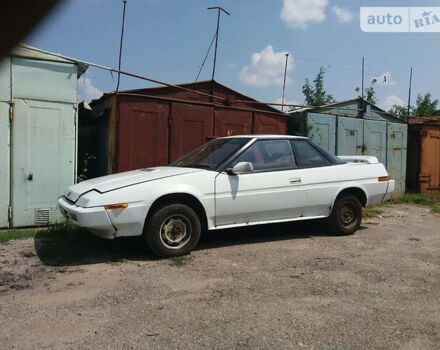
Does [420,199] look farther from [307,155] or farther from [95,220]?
[95,220]

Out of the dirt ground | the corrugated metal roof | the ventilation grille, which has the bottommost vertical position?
the dirt ground

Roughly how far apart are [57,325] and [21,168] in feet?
13.9

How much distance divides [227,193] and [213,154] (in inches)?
30.1

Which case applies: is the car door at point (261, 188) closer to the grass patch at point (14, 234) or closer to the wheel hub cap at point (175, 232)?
the wheel hub cap at point (175, 232)

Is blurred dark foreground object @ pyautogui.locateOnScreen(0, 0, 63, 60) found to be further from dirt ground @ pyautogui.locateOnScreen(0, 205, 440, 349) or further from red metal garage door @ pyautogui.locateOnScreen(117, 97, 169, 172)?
red metal garage door @ pyautogui.locateOnScreen(117, 97, 169, 172)

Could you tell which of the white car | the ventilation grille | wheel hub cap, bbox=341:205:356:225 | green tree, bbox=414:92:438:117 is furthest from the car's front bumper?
green tree, bbox=414:92:438:117

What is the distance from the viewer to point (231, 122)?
9133 mm

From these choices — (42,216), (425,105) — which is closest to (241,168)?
(42,216)

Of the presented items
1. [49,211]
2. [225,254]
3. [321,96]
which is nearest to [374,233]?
[225,254]

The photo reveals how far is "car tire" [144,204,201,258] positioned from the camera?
16.7ft

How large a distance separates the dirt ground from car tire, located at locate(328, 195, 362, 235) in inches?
17.1

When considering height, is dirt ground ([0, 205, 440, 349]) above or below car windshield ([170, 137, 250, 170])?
below

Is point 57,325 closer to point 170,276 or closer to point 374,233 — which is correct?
point 170,276

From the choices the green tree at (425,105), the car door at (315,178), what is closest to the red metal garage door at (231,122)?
the car door at (315,178)
